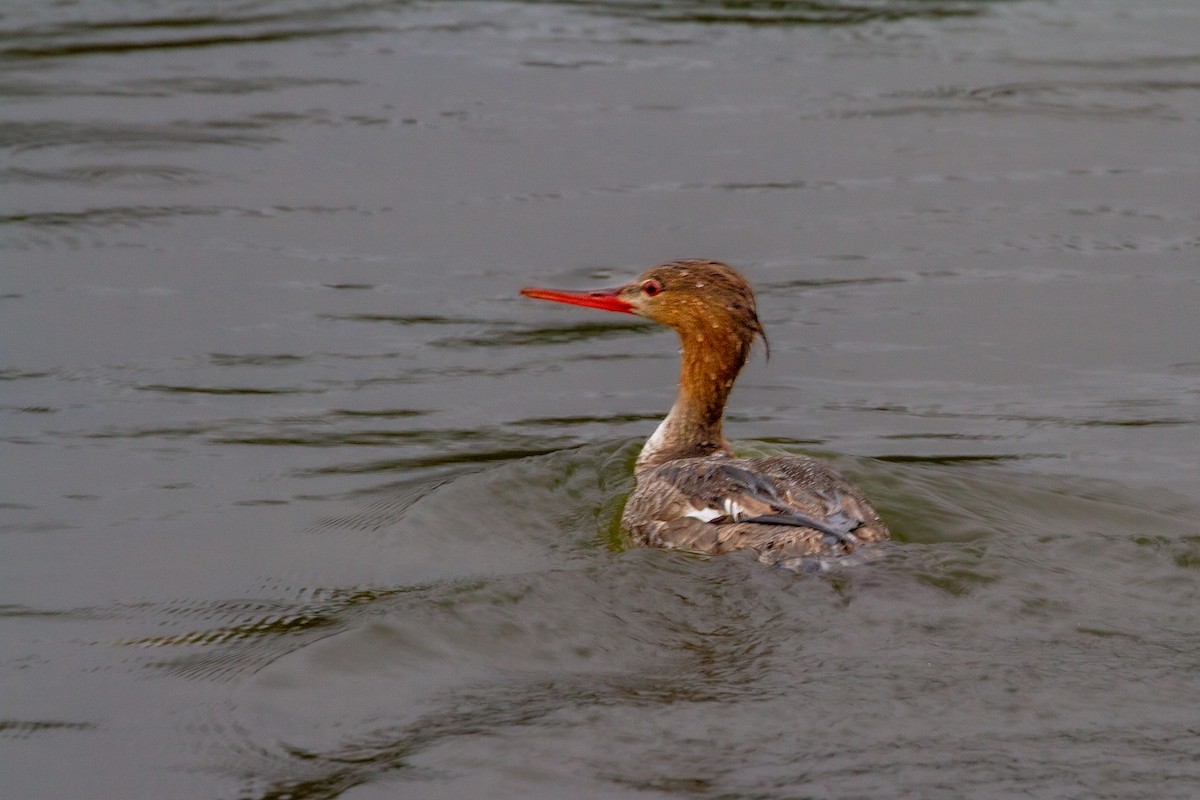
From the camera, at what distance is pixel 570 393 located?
32.4 ft

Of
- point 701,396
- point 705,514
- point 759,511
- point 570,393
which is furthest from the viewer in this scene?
point 570,393

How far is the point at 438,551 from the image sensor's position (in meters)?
7.60

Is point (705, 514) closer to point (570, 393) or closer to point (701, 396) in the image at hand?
point (701, 396)

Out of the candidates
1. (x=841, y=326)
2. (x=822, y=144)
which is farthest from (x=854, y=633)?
(x=822, y=144)

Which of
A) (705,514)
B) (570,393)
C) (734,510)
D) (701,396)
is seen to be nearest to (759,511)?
(734,510)

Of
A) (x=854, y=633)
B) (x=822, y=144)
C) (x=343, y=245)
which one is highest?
(x=822, y=144)

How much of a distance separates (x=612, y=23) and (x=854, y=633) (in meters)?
10.6

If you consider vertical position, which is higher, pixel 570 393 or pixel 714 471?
pixel 714 471

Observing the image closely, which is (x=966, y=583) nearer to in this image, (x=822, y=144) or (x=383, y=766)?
(x=383, y=766)

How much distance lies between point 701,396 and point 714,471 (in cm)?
109

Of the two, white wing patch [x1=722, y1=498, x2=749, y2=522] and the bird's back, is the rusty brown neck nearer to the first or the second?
the bird's back

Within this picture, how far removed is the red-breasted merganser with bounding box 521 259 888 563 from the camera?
700 cm

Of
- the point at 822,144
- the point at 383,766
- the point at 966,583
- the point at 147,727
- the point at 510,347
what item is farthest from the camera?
the point at 822,144

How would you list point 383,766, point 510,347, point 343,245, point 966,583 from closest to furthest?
1. point 383,766
2. point 966,583
3. point 510,347
4. point 343,245
